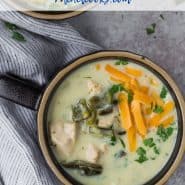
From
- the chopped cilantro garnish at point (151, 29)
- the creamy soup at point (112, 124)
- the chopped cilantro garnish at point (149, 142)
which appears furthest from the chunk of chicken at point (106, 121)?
the chopped cilantro garnish at point (151, 29)


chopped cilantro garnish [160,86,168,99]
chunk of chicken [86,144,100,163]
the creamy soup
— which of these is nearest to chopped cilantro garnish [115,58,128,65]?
the creamy soup

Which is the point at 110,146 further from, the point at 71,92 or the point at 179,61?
the point at 179,61

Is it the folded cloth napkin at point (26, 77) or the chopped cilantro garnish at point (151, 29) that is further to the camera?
the chopped cilantro garnish at point (151, 29)

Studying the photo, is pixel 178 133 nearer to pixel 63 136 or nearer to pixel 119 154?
pixel 119 154

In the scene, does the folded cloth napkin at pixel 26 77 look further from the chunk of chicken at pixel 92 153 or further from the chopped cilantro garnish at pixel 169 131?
the chopped cilantro garnish at pixel 169 131

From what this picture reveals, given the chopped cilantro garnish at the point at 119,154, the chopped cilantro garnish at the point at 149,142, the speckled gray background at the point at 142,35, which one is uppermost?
the speckled gray background at the point at 142,35

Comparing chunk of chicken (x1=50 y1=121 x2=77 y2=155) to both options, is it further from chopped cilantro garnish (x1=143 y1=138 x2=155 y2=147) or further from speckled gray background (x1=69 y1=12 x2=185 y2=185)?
speckled gray background (x1=69 y1=12 x2=185 y2=185)

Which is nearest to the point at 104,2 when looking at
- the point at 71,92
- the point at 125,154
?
the point at 71,92

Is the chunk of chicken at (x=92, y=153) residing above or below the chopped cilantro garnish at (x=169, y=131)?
below
